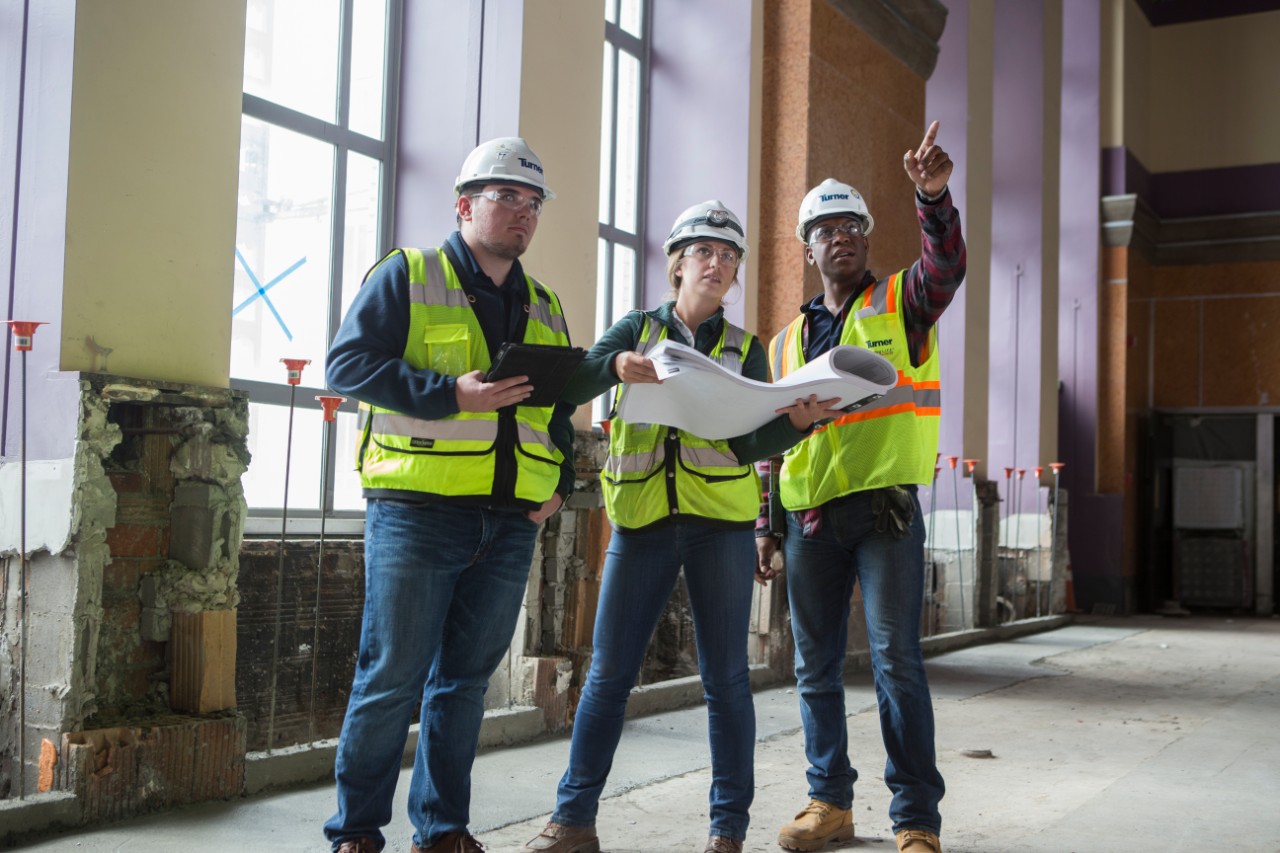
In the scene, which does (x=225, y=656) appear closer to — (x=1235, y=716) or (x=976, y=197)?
(x=1235, y=716)

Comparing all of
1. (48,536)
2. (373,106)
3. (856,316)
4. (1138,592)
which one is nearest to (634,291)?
(373,106)

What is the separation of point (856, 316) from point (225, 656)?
2212mm

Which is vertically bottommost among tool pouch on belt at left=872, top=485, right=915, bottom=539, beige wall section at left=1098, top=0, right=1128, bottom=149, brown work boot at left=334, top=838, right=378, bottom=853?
brown work boot at left=334, top=838, right=378, bottom=853

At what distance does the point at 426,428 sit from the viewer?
294 centimetres

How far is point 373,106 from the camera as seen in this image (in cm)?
554

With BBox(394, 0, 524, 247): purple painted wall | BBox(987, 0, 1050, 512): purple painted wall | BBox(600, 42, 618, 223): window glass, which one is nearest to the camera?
BBox(394, 0, 524, 247): purple painted wall

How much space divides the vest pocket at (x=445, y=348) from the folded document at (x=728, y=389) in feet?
1.44

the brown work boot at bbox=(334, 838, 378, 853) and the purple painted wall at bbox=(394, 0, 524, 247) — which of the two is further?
the purple painted wall at bbox=(394, 0, 524, 247)

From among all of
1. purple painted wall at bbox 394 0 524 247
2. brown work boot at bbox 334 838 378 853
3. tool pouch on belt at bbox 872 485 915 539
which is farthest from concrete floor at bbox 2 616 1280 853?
purple painted wall at bbox 394 0 524 247

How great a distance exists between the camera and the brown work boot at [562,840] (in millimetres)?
3260

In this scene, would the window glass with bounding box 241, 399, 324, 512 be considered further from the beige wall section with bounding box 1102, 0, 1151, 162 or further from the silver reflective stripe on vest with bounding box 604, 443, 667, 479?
the beige wall section with bounding box 1102, 0, 1151, 162

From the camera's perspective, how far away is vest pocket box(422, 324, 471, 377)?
300 centimetres

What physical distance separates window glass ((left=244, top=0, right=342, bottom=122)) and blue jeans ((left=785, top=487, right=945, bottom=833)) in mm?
2846

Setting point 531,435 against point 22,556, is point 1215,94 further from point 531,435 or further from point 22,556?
point 22,556
